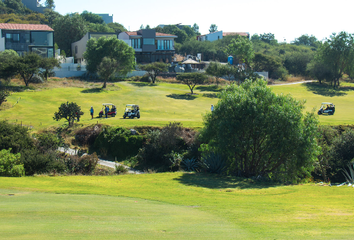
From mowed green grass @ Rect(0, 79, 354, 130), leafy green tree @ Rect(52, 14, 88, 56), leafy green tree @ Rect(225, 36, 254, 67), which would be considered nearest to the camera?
mowed green grass @ Rect(0, 79, 354, 130)

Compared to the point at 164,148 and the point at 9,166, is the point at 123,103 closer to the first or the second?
the point at 164,148

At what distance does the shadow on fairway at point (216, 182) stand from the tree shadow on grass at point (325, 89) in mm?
58527

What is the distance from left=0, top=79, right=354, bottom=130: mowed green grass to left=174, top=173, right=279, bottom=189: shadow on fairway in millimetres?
6535

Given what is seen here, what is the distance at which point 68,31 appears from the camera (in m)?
99.6

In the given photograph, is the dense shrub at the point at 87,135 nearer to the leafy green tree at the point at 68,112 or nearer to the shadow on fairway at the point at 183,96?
the leafy green tree at the point at 68,112

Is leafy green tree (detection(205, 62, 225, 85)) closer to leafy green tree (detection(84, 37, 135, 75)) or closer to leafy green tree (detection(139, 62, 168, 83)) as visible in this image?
leafy green tree (detection(139, 62, 168, 83))

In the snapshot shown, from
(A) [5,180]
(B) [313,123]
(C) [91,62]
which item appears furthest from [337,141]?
(C) [91,62]

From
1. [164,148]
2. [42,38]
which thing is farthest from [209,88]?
[164,148]

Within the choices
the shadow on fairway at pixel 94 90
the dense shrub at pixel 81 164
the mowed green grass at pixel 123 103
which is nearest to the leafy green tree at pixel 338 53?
the mowed green grass at pixel 123 103

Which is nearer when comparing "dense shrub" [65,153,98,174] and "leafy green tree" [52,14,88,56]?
"dense shrub" [65,153,98,174]

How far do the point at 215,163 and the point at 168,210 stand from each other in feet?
37.3

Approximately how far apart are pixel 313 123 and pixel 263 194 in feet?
27.3

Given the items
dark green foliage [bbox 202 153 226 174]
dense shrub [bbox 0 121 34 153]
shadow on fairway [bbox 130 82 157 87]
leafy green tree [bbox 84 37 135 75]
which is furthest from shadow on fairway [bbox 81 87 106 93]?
dark green foliage [bbox 202 153 226 174]

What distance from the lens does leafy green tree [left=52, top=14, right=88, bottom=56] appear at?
99.1m
